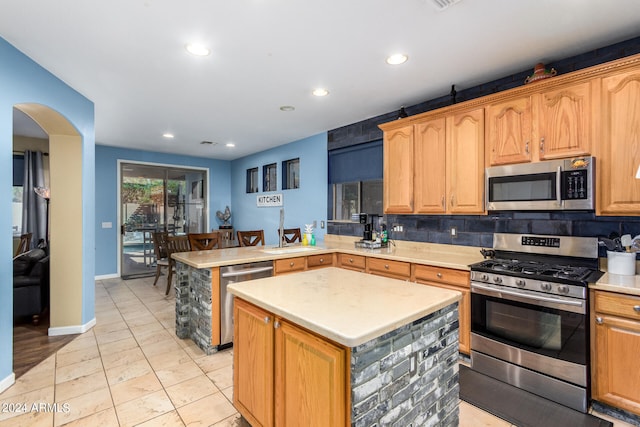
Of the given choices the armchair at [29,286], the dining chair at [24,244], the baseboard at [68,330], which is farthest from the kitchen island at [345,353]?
the dining chair at [24,244]

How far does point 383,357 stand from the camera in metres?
1.22

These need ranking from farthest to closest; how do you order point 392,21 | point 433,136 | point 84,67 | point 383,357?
point 433,136 → point 84,67 → point 392,21 → point 383,357

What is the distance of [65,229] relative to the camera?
3219 mm

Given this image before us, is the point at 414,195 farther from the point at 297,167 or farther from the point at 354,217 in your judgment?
the point at 297,167

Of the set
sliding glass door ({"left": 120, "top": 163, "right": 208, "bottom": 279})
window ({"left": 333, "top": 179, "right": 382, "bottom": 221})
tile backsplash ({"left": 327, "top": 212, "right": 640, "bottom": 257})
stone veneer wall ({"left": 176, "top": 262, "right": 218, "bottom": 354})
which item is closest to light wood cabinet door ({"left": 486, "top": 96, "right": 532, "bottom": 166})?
tile backsplash ({"left": 327, "top": 212, "right": 640, "bottom": 257})

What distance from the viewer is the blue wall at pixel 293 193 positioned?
4.80m

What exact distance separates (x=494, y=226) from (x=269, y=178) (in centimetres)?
421

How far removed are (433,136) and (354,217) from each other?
4.82ft

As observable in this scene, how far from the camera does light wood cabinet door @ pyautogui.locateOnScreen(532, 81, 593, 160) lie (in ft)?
7.20

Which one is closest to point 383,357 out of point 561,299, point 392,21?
point 561,299

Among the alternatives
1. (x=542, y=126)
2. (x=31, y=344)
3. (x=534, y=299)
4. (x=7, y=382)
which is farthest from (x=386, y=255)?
(x=31, y=344)

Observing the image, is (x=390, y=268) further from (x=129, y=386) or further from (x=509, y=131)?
(x=129, y=386)

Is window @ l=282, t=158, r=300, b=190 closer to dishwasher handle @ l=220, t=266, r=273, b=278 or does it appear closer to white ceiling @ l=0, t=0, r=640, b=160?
white ceiling @ l=0, t=0, r=640, b=160

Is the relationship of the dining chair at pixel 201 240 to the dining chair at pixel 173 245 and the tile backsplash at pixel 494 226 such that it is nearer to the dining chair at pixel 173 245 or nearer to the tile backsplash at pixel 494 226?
the dining chair at pixel 173 245
